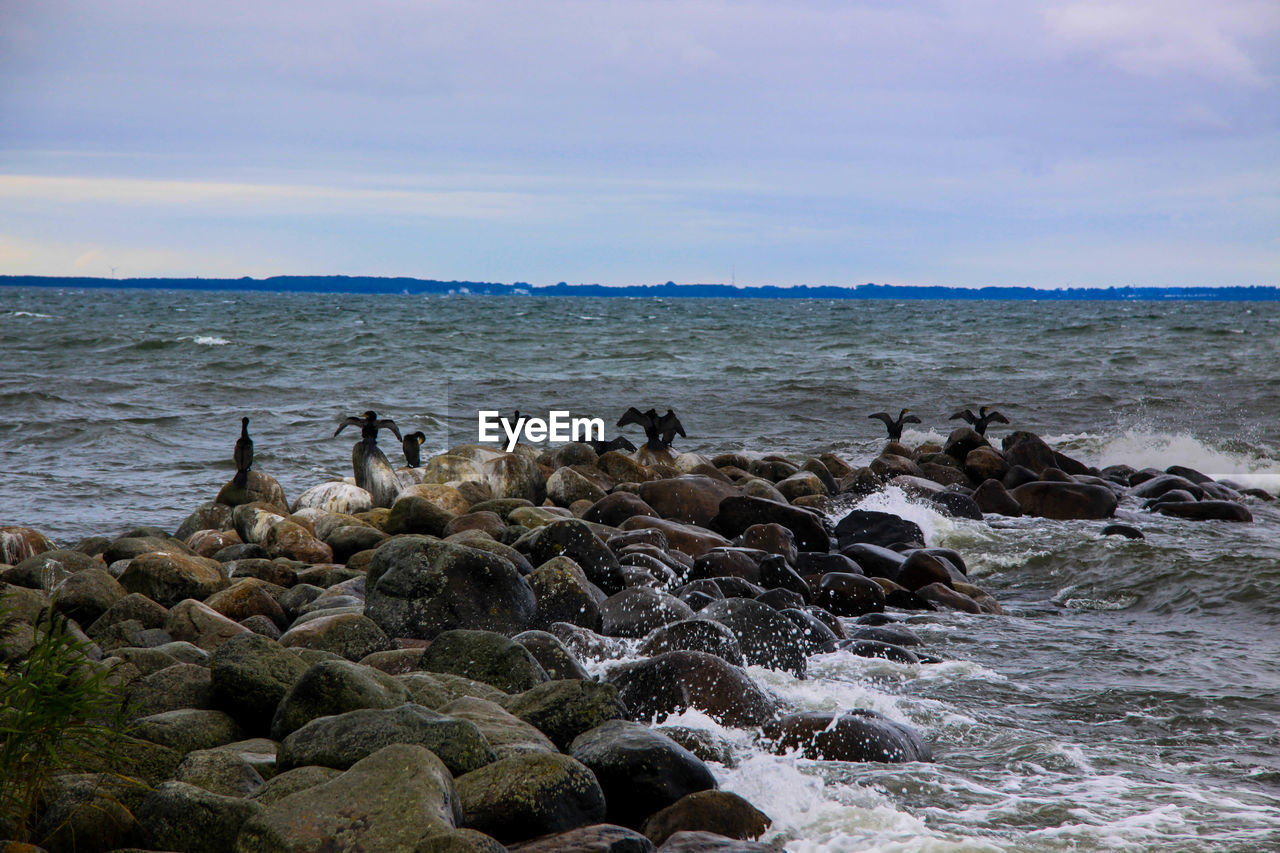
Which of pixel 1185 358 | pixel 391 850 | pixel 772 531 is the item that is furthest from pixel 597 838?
pixel 1185 358

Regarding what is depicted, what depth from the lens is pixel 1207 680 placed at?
5.45 metres

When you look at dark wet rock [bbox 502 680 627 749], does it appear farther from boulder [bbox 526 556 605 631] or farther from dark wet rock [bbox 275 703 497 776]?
boulder [bbox 526 556 605 631]

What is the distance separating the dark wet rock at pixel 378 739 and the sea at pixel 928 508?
43.9 inches

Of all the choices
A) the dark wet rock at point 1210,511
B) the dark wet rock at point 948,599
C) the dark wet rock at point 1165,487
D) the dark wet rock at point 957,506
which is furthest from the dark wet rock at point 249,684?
the dark wet rock at point 1165,487

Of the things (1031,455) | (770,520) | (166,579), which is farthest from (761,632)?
(1031,455)

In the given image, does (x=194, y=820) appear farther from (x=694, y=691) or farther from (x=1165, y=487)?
(x=1165, y=487)

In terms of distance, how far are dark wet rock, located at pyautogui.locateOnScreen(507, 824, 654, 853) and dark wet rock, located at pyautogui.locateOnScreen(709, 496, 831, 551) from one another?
539cm

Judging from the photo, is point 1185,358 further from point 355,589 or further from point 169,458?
point 355,589

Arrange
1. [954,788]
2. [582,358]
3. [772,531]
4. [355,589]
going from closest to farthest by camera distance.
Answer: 1. [954,788]
2. [355,589]
3. [772,531]
4. [582,358]

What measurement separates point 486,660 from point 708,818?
1.43m

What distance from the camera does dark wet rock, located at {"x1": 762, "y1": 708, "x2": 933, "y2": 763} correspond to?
13.7 feet

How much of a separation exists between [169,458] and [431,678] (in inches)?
439

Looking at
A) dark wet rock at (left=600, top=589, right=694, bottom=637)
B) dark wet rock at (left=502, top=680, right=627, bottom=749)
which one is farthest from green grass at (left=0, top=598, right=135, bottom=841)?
dark wet rock at (left=600, top=589, right=694, bottom=637)

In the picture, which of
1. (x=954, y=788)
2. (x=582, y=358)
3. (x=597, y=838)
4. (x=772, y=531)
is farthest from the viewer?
(x=582, y=358)
